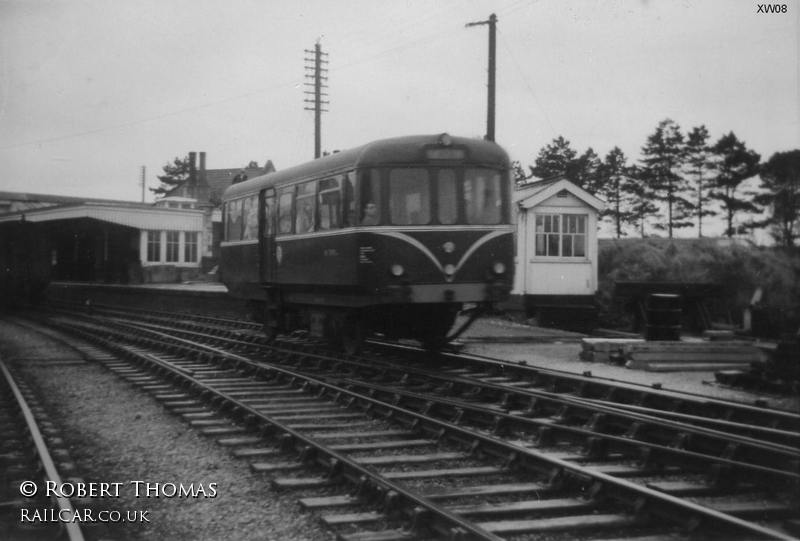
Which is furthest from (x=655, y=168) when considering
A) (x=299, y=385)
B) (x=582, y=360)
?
(x=299, y=385)

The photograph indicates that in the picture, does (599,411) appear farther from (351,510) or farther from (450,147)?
(450,147)

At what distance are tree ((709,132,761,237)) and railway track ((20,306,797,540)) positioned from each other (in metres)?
15.3

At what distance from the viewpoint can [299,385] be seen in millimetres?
10266

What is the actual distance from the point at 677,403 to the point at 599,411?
812mm

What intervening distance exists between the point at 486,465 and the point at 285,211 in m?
8.21

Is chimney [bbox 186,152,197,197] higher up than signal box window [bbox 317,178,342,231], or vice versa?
chimney [bbox 186,152,197,197]

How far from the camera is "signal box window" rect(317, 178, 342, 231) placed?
456 inches

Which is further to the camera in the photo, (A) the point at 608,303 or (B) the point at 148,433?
(A) the point at 608,303

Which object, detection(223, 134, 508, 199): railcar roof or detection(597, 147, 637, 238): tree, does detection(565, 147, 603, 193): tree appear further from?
detection(223, 134, 508, 199): railcar roof

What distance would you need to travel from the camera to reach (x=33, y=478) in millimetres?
6129

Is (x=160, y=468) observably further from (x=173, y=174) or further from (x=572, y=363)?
(x=173, y=174)

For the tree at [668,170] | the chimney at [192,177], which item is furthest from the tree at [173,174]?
the tree at [668,170]

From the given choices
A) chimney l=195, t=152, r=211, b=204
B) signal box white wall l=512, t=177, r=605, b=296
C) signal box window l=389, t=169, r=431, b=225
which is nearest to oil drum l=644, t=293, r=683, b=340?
signal box window l=389, t=169, r=431, b=225

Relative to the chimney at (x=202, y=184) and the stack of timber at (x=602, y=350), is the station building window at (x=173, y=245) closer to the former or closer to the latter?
the chimney at (x=202, y=184)
